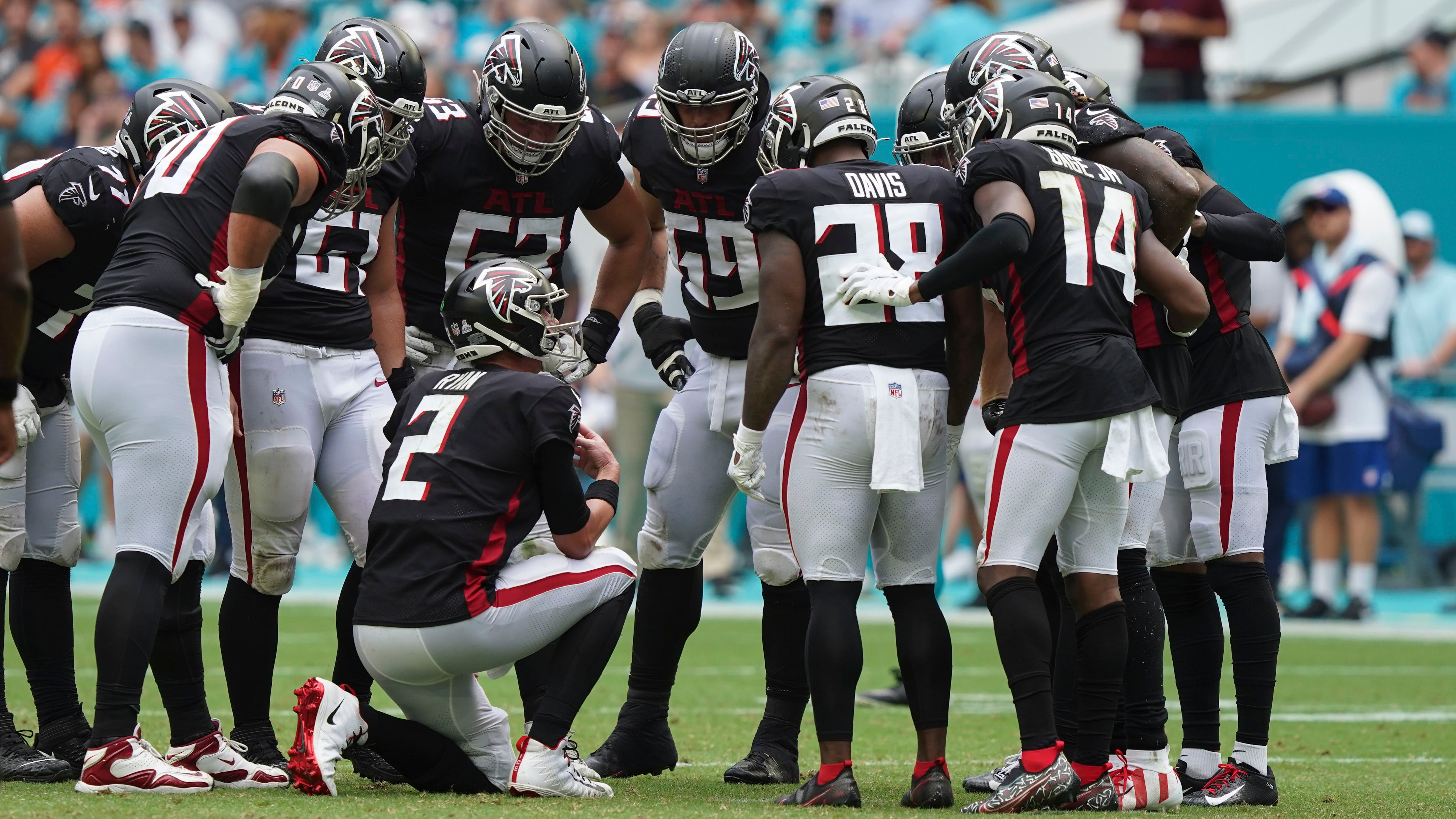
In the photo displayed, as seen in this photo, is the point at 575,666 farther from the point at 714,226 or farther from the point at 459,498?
the point at 714,226

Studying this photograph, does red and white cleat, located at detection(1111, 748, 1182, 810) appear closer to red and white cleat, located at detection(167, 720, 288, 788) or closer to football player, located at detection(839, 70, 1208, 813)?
football player, located at detection(839, 70, 1208, 813)

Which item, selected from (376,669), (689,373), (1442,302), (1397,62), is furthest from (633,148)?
(1397,62)

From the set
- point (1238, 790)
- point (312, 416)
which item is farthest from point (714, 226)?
point (1238, 790)

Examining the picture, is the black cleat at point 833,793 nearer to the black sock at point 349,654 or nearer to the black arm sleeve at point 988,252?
the black arm sleeve at point 988,252

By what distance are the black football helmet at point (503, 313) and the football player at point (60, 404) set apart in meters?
1.07

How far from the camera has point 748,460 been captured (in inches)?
187

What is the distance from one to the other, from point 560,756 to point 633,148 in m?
2.16

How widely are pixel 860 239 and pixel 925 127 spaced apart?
39.9 inches

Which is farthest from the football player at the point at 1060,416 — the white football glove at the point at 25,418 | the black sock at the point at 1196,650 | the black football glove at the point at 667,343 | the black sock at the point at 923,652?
the white football glove at the point at 25,418

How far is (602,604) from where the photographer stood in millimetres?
4719

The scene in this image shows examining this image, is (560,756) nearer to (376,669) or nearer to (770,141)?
(376,669)

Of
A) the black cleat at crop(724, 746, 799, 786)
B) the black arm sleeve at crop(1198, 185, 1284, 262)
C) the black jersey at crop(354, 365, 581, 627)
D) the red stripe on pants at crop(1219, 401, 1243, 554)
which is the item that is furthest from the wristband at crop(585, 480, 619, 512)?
the black arm sleeve at crop(1198, 185, 1284, 262)

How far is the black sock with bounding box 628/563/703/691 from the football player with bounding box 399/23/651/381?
2.51 feet

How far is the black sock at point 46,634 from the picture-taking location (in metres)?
5.14
